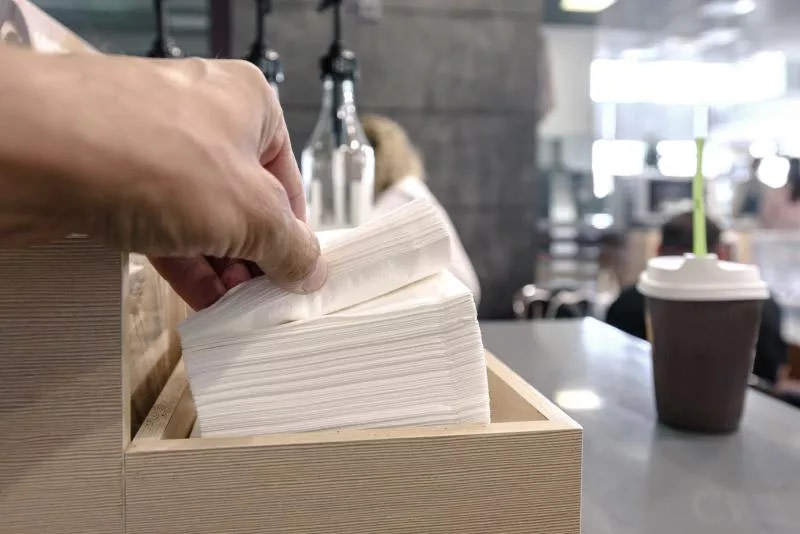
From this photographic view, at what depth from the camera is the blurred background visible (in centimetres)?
233

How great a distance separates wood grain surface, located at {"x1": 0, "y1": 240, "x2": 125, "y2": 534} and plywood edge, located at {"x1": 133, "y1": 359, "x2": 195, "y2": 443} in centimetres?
3

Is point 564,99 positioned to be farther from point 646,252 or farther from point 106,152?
A: point 106,152

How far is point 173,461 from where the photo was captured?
0.37 m

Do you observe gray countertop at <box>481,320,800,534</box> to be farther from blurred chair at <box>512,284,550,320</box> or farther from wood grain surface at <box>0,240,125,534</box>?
blurred chair at <box>512,284,550,320</box>

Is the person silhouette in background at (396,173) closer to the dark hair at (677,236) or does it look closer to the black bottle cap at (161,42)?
the dark hair at (677,236)

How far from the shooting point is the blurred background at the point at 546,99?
2.33 meters

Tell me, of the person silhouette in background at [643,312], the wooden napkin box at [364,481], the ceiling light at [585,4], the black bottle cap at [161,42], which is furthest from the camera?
the ceiling light at [585,4]

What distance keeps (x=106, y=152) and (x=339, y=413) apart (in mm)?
197

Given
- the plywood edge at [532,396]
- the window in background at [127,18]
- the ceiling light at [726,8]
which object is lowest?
the plywood edge at [532,396]

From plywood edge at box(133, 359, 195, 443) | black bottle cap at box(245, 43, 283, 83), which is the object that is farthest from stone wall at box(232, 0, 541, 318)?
plywood edge at box(133, 359, 195, 443)

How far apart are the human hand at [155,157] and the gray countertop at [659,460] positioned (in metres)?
0.34

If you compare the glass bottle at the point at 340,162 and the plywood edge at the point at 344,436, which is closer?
the plywood edge at the point at 344,436

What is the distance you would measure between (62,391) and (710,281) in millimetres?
577

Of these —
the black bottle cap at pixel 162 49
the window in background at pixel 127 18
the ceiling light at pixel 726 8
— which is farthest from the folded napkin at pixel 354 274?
the ceiling light at pixel 726 8
